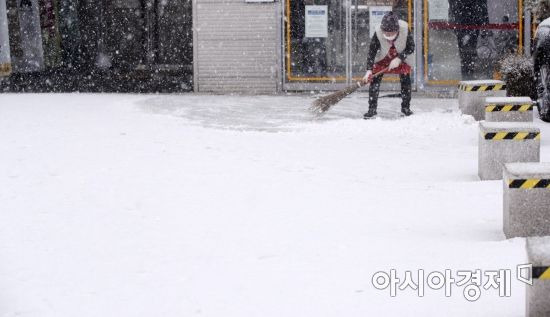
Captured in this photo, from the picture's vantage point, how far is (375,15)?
1891 centimetres

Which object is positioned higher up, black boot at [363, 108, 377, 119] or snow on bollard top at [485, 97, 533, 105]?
snow on bollard top at [485, 97, 533, 105]

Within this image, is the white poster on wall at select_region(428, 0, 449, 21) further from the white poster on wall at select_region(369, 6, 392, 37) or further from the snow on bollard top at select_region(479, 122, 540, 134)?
the snow on bollard top at select_region(479, 122, 540, 134)

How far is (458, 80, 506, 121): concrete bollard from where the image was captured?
14.1 metres

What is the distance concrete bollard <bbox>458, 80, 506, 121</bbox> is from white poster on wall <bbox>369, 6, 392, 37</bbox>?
185 inches

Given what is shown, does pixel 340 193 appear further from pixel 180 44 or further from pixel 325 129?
pixel 180 44

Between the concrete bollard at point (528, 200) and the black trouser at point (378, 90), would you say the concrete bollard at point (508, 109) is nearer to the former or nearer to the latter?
the black trouser at point (378, 90)

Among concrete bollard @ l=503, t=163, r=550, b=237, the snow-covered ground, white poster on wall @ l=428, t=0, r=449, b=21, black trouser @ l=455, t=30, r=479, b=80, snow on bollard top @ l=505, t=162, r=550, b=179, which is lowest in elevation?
the snow-covered ground

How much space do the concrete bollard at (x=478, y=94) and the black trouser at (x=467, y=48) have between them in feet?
14.4

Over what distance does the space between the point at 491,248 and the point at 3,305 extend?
304 cm

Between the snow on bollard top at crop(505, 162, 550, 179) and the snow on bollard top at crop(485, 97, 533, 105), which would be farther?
the snow on bollard top at crop(485, 97, 533, 105)

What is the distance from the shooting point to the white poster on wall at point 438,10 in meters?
18.6

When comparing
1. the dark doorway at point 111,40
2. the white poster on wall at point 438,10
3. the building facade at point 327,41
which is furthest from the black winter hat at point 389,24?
the dark doorway at point 111,40

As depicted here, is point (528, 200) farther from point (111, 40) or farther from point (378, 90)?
point (111, 40)

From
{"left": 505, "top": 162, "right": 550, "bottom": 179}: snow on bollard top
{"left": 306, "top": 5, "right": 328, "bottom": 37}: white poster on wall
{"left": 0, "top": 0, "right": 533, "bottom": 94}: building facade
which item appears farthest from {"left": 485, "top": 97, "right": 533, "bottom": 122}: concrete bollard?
{"left": 306, "top": 5, "right": 328, "bottom": 37}: white poster on wall
